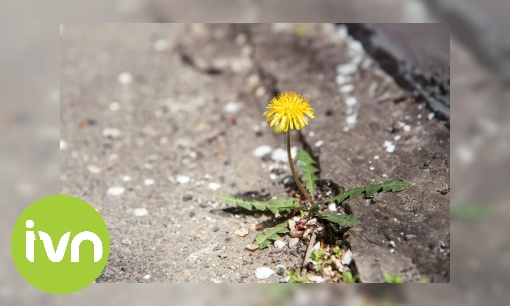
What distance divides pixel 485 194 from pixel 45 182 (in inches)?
90.1

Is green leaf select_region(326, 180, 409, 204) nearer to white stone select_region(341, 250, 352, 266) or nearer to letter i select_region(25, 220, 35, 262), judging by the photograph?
white stone select_region(341, 250, 352, 266)

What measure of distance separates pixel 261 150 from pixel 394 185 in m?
1.22

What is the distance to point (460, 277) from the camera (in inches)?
75.9

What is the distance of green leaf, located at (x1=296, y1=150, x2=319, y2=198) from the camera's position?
2.68m

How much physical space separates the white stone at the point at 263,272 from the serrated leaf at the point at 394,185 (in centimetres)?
78

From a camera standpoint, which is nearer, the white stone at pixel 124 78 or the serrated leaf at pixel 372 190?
the serrated leaf at pixel 372 190

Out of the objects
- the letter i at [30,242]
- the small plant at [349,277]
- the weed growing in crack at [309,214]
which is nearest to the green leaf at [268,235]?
the weed growing in crack at [309,214]

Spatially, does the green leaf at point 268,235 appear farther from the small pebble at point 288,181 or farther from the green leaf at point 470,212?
the green leaf at point 470,212

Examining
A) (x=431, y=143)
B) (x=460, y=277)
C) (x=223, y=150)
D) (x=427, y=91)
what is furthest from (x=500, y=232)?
(x=223, y=150)

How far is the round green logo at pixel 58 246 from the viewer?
76.8 inches

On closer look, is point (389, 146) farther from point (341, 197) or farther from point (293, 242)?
point (293, 242)

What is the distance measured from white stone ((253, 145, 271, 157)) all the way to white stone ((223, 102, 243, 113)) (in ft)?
2.02

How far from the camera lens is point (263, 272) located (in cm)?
226

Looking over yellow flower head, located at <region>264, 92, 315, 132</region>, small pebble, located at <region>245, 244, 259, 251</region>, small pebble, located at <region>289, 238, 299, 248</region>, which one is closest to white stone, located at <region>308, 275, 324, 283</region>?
small pebble, located at <region>289, 238, 299, 248</region>
